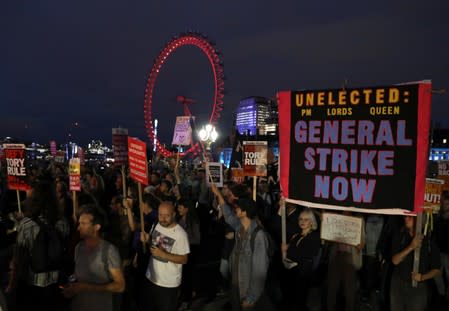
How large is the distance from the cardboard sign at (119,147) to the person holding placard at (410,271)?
5.18 m

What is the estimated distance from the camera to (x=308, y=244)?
4441 millimetres

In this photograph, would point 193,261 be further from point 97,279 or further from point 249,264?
point 97,279

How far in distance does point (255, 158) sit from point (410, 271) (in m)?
4.04

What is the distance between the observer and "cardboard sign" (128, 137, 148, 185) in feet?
18.3

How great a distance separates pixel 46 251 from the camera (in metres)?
3.66

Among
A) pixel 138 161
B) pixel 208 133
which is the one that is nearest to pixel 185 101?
pixel 208 133

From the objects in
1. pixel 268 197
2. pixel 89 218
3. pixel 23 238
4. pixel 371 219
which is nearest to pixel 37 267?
pixel 23 238

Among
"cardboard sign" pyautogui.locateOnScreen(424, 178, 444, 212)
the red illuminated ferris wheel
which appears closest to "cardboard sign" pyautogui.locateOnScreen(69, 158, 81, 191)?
"cardboard sign" pyautogui.locateOnScreen(424, 178, 444, 212)

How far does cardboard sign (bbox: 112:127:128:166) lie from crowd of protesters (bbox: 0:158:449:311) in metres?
1.46

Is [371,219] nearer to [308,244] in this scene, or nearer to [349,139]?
[308,244]

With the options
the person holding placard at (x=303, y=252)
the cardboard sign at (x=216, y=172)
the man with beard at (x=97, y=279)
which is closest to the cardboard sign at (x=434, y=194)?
the person holding placard at (x=303, y=252)

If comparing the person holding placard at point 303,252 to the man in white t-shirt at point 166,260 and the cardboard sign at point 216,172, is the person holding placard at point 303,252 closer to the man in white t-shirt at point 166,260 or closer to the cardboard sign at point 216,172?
the man in white t-shirt at point 166,260

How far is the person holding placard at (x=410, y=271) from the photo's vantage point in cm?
374

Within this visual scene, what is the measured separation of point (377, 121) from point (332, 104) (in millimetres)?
499
